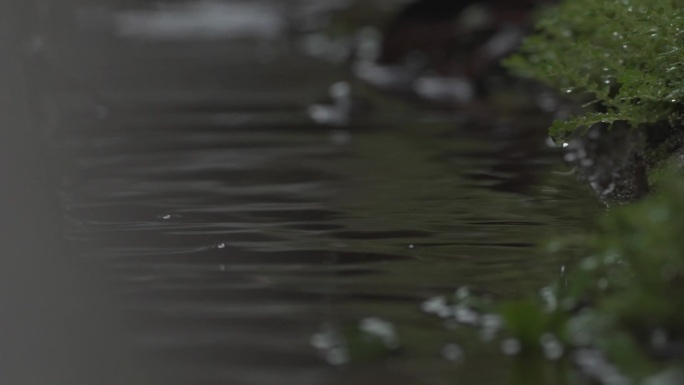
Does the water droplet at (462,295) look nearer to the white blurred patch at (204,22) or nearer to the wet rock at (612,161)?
the wet rock at (612,161)

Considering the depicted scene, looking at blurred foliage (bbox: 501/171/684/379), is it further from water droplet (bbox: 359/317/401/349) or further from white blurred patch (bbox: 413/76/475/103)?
white blurred patch (bbox: 413/76/475/103)

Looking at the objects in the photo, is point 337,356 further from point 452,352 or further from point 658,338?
point 658,338

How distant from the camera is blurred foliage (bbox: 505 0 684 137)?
300 centimetres

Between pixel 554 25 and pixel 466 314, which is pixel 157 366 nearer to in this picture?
pixel 466 314

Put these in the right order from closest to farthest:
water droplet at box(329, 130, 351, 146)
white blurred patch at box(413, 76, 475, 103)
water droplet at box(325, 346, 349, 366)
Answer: water droplet at box(325, 346, 349, 366), water droplet at box(329, 130, 351, 146), white blurred patch at box(413, 76, 475, 103)

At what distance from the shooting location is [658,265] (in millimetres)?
1989

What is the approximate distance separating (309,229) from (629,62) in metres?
1.11

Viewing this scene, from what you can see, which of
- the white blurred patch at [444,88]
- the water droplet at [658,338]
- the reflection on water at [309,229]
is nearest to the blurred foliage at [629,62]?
the reflection on water at [309,229]

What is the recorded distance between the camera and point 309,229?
A: 127 inches

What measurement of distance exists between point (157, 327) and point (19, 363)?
316 mm

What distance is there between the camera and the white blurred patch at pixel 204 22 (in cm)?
1012

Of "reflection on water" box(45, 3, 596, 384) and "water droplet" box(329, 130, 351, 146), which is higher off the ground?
"water droplet" box(329, 130, 351, 146)

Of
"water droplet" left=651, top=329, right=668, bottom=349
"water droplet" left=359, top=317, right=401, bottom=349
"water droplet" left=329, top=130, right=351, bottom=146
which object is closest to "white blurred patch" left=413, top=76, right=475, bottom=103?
"water droplet" left=329, top=130, right=351, bottom=146

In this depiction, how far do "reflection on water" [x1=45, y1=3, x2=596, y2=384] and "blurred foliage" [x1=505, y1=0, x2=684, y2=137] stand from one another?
0.35 m
